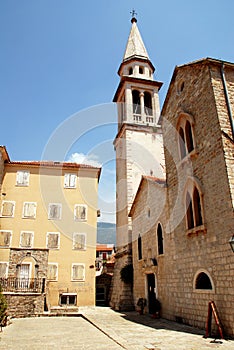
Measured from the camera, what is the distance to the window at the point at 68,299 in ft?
64.1

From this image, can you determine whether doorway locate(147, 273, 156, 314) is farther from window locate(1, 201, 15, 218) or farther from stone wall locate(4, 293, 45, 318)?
window locate(1, 201, 15, 218)

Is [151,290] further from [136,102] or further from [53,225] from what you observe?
[136,102]

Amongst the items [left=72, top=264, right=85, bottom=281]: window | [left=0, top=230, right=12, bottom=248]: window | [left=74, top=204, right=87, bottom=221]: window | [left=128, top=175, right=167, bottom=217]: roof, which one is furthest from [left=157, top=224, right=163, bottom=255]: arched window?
[left=0, top=230, right=12, bottom=248]: window

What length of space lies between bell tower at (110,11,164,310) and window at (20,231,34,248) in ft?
22.2

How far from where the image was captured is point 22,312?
15359mm

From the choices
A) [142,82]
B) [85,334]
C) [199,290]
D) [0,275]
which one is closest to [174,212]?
[199,290]

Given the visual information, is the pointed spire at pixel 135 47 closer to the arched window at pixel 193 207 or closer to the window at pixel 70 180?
the window at pixel 70 180

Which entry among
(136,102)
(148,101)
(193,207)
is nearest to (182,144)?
(193,207)

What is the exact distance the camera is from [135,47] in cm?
2842

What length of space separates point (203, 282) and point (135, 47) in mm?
25542

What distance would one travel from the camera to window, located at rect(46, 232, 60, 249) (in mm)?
20589

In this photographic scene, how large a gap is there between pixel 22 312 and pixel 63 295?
14.8 feet

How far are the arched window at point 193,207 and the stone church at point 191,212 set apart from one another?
0.12ft

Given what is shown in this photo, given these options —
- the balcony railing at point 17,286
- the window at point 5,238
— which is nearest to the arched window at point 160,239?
the balcony railing at point 17,286
